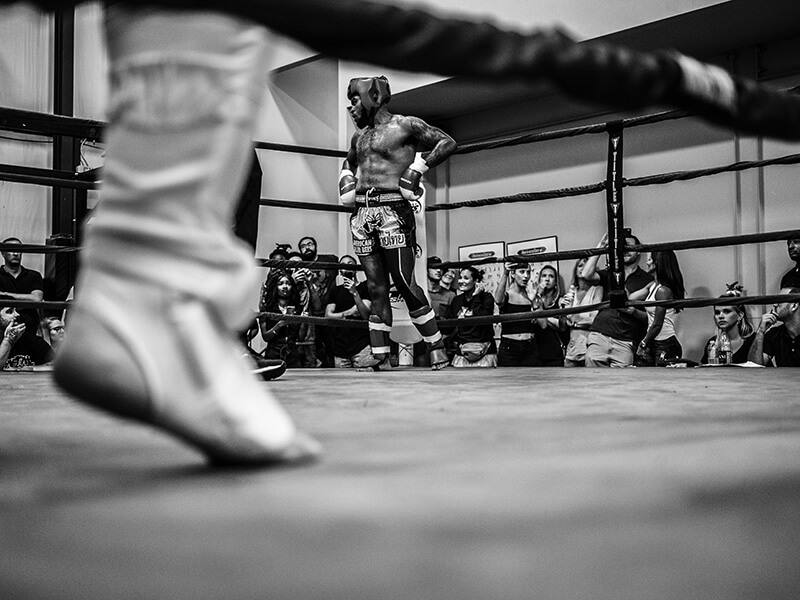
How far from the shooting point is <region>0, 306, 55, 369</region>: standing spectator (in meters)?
4.12

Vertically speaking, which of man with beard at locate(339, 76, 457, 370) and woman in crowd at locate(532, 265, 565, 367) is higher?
man with beard at locate(339, 76, 457, 370)

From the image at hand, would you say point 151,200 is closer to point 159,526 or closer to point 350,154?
point 159,526

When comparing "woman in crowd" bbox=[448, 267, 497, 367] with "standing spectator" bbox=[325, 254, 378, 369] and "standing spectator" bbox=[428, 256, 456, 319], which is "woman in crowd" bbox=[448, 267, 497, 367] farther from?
"standing spectator" bbox=[325, 254, 378, 369]

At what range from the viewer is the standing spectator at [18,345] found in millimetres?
4117

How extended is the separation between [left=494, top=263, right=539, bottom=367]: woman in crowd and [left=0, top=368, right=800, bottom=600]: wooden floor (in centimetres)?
413

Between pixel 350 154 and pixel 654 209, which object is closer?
pixel 350 154

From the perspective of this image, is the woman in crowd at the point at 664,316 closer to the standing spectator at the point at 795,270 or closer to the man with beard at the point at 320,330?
the standing spectator at the point at 795,270

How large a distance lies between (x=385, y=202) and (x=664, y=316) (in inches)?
74.6

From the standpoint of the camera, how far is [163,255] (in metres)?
0.65

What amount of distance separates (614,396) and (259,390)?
1050 millimetres

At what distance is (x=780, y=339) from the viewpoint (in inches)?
168

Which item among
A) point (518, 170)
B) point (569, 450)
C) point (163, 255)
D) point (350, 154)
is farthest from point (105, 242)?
point (518, 170)

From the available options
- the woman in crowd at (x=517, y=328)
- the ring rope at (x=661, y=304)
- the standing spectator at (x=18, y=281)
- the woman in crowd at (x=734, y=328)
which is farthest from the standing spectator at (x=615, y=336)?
the standing spectator at (x=18, y=281)

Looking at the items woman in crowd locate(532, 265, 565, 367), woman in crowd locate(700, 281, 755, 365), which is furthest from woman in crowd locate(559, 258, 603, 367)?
woman in crowd locate(700, 281, 755, 365)
